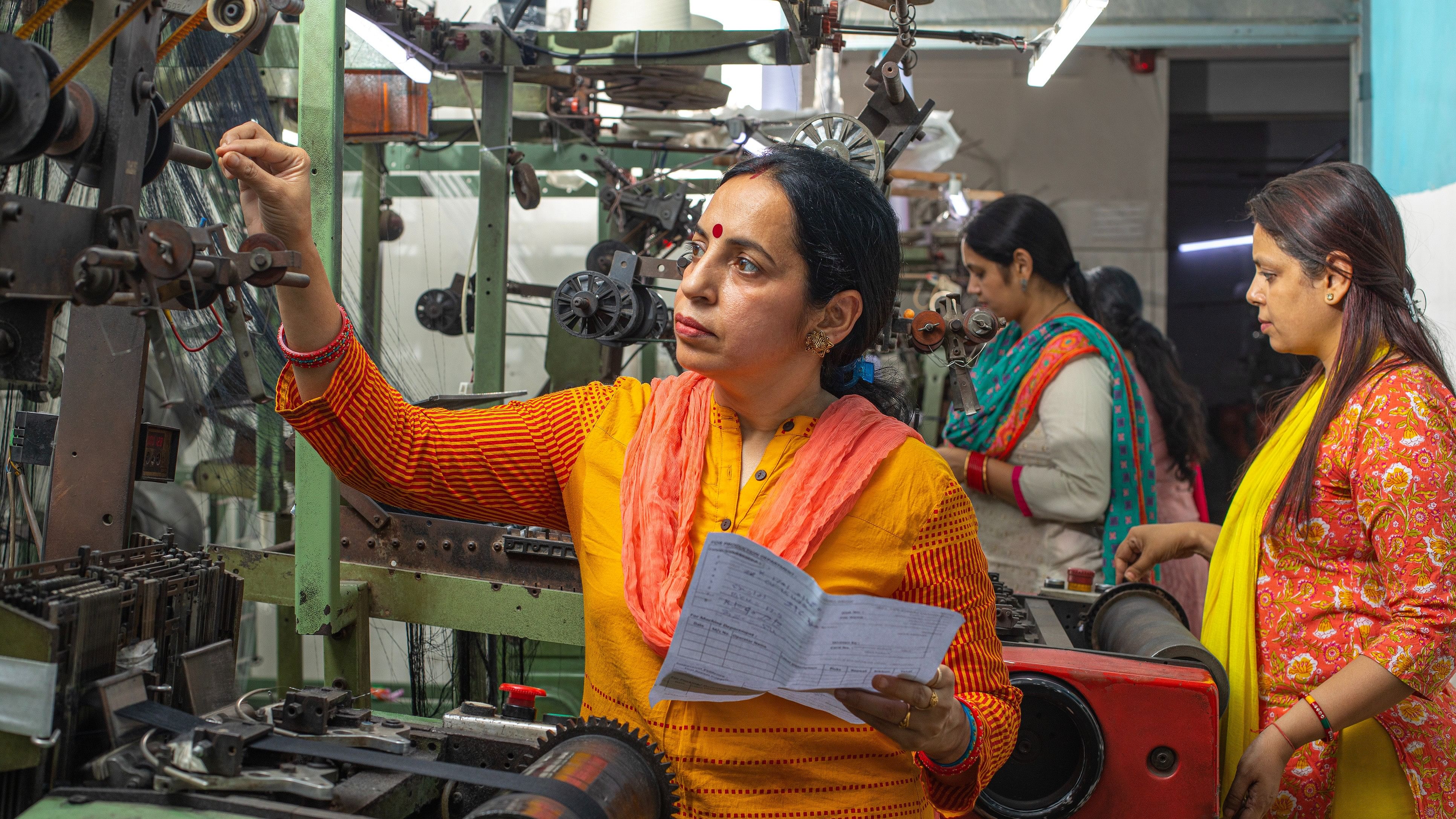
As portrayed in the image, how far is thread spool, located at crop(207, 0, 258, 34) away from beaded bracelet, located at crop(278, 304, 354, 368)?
318 millimetres

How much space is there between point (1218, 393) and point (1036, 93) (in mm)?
2366

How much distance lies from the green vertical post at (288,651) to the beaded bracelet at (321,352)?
2.03 metres

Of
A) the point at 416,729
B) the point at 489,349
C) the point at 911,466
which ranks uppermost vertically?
the point at 489,349

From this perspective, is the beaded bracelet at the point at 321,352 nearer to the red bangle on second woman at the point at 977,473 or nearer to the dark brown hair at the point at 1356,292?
the dark brown hair at the point at 1356,292

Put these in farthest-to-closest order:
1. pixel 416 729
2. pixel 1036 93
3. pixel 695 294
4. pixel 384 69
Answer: pixel 1036 93, pixel 384 69, pixel 695 294, pixel 416 729

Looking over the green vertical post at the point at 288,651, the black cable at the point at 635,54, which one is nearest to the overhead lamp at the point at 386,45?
the black cable at the point at 635,54

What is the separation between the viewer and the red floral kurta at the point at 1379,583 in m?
1.53

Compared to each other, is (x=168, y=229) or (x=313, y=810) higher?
(x=168, y=229)

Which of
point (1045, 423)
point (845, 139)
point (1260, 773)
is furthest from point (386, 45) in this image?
point (1260, 773)

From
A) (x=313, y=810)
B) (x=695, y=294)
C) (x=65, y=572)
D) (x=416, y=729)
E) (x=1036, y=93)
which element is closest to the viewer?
(x=313, y=810)

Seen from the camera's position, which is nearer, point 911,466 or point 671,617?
point 671,617

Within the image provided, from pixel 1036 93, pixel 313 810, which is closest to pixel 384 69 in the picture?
pixel 313 810

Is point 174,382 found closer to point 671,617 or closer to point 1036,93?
point 671,617

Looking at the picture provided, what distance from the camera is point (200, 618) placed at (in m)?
1.21
